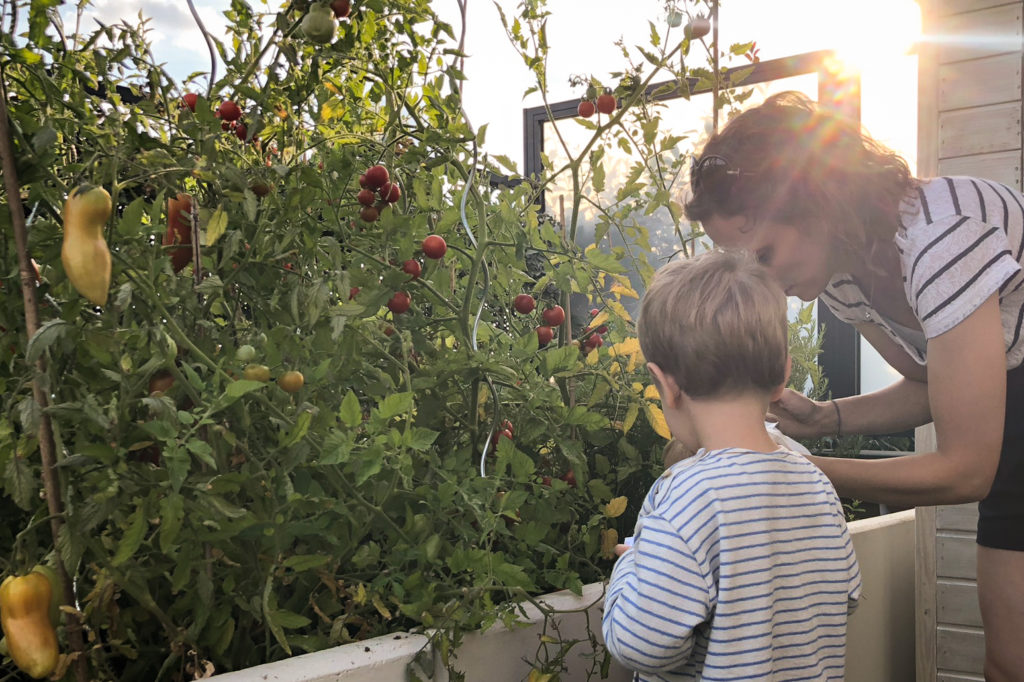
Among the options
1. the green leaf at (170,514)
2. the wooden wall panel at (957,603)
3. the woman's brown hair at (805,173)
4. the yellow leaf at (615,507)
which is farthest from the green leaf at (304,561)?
the wooden wall panel at (957,603)

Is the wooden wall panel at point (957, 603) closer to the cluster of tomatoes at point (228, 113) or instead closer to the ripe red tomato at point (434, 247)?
the ripe red tomato at point (434, 247)

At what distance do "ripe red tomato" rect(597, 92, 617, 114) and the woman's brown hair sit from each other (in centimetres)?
17

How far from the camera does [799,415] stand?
1.27m

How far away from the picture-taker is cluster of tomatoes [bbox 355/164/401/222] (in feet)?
3.20

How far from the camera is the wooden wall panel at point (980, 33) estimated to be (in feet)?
5.27

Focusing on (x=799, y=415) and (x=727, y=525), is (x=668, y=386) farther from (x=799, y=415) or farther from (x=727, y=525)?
(x=799, y=415)

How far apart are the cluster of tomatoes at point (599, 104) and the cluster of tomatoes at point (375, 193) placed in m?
0.38

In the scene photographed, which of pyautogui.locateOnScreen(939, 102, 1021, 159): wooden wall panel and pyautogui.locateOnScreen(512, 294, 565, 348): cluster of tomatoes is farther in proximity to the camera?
pyautogui.locateOnScreen(939, 102, 1021, 159): wooden wall panel

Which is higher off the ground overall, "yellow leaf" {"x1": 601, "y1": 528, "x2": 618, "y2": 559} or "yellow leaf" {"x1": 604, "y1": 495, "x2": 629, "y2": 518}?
"yellow leaf" {"x1": 604, "y1": 495, "x2": 629, "y2": 518}

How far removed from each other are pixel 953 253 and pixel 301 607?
87cm

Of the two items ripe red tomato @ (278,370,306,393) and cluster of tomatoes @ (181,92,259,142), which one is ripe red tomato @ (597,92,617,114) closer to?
cluster of tomatoes @ (181,92,259,142)

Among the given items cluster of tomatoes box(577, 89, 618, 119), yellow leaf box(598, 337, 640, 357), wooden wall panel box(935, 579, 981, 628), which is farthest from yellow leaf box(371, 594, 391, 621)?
wooden wall panel box(935, 579, 981, 628)

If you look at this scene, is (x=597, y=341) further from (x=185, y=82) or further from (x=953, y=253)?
(x=185, y=82)

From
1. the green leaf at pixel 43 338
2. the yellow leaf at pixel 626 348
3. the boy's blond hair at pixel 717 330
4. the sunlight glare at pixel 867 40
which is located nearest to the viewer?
the green leaf at pixel 43 338
